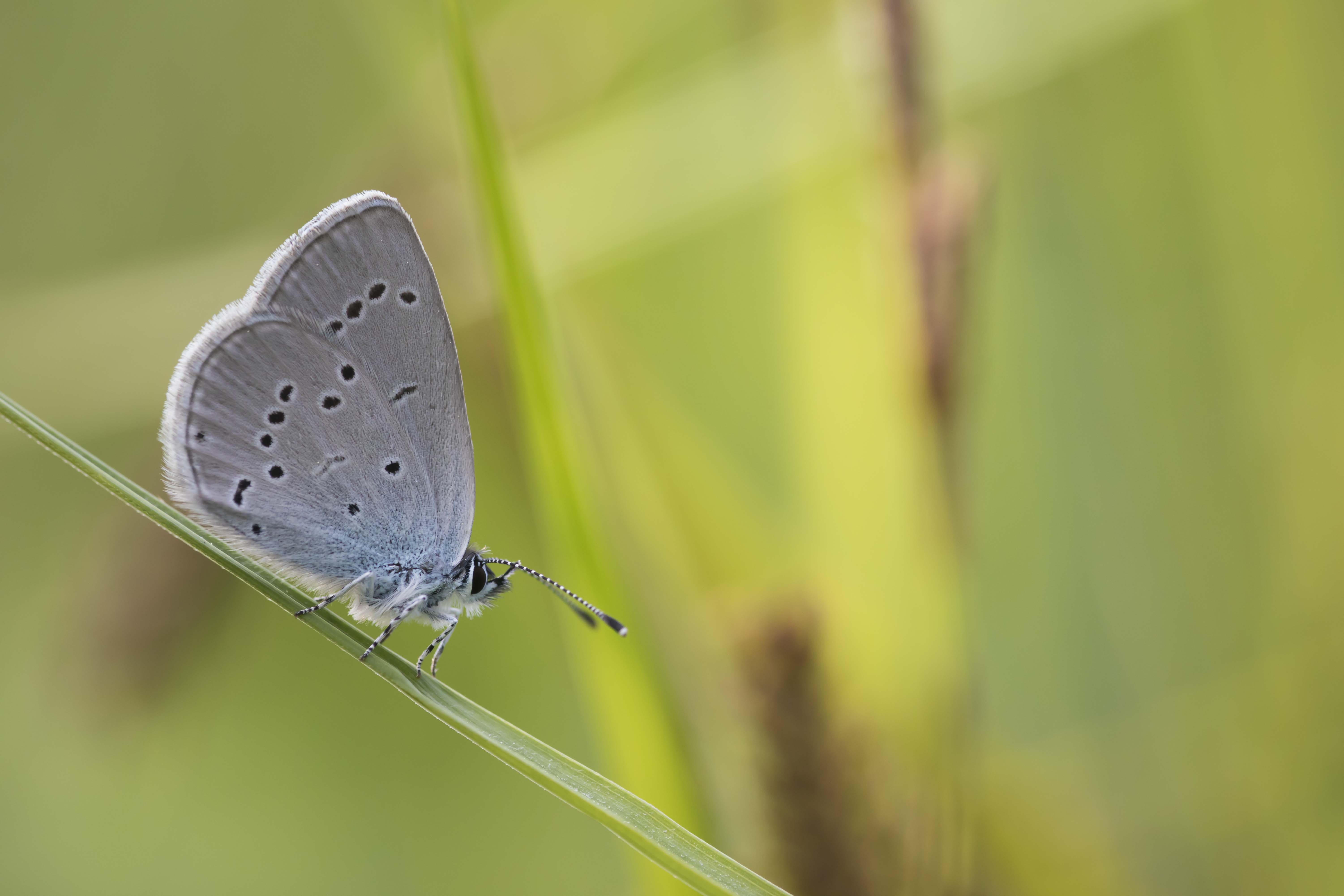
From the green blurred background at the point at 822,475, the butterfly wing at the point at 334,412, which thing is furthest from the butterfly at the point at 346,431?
the green blurred background at the point at 822,475

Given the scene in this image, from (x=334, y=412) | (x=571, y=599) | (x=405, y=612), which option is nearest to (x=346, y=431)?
(x=334, y=412)

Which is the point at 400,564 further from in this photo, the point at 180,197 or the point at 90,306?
the point at 180,197

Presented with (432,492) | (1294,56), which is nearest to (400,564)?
(432,492)

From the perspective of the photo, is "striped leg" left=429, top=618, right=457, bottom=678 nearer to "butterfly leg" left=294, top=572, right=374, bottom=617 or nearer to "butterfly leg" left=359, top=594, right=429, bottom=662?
"butterfly leg" left=359, top=594, right=429, bottom=662

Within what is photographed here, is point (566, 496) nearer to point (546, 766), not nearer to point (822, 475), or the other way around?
point (546, 766)

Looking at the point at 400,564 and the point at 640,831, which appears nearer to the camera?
the point at 640,831

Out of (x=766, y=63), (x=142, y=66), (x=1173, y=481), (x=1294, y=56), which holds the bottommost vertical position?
(x=1173, y=481)
